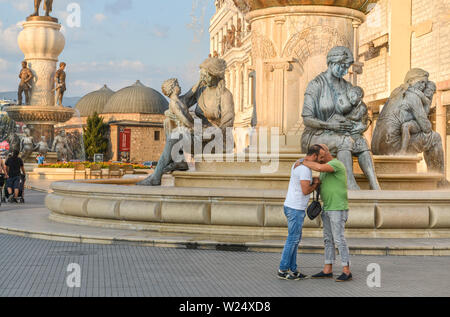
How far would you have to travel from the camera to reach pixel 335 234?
25.7 feet

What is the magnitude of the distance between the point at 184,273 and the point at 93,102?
111770 mm

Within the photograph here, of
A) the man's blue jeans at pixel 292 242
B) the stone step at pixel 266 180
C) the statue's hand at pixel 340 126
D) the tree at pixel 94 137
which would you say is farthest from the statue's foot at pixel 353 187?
the tree at pixel 94 137

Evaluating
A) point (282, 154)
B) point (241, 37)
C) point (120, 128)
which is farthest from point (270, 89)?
point (120, 128)

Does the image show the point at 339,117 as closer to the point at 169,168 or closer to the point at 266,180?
the point at 266,180

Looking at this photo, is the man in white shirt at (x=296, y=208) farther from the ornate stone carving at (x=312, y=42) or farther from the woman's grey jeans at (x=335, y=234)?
the ornate stone carving at (x=312, y=42)

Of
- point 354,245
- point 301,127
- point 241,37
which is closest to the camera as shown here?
point 354,245

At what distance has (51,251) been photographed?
32.5ft

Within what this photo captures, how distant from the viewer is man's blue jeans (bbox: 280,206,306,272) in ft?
25.8

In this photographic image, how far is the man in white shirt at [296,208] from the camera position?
7.88 m

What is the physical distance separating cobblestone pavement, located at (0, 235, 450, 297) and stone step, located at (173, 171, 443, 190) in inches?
97.4

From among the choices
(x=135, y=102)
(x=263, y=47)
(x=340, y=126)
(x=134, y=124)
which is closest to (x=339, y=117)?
(x=340, y=126)
